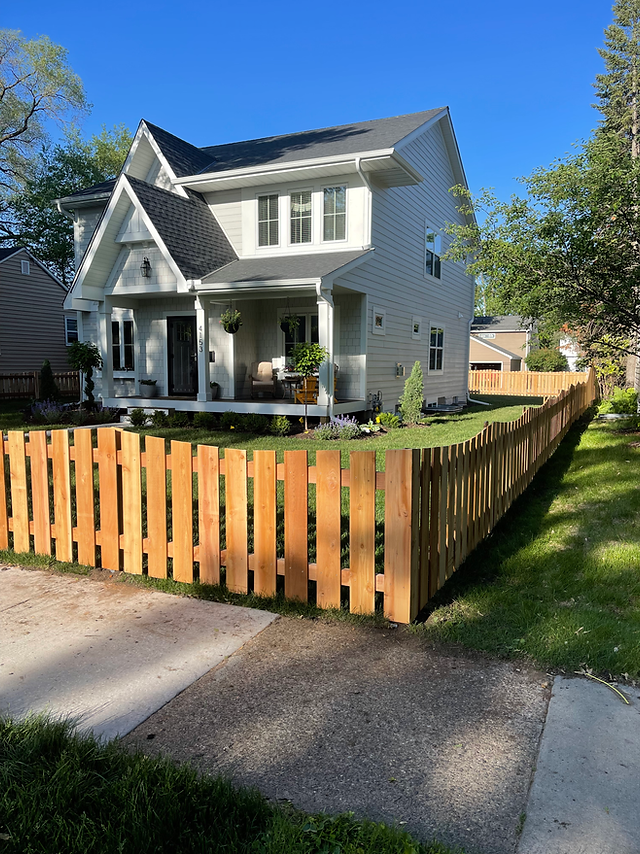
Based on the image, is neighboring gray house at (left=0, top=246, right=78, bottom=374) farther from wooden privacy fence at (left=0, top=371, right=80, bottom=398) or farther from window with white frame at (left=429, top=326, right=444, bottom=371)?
window with white frame at (left=429, top=326, right=444, bottom=371)

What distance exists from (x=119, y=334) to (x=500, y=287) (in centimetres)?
1126

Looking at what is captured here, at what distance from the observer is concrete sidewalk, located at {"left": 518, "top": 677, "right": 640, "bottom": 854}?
6.44 feet

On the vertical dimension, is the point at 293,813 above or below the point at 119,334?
below

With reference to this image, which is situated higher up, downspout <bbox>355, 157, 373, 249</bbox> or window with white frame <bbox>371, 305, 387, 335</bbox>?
downspout <bbox>355, 157, 373, 249</bbox>

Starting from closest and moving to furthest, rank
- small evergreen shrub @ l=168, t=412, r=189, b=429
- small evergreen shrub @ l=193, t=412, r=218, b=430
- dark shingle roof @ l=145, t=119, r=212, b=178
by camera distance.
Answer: small evergreen shrub @ l=193, t=412, r=218, b=430, small evergreen shrub @ l=168, t=412, r=189, b=429, dark shingle roof @ l=145, t=119, r=212, b=178

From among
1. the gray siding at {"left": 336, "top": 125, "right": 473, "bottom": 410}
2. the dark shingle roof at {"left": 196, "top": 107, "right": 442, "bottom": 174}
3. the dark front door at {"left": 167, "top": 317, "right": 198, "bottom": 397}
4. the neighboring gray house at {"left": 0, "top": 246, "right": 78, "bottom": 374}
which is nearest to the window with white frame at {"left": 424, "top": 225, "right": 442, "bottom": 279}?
the gray siding at {"left": 336, "top": 125, "right": 473, "bottom": 410}

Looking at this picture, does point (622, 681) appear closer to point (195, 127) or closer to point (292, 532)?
point (292, 532)

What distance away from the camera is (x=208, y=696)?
287 cm

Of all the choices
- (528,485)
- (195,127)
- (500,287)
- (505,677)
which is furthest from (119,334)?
(195,127)

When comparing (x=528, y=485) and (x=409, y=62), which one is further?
A: (x=409, y=62)

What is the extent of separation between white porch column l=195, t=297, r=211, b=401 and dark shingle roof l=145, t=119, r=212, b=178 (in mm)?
4616

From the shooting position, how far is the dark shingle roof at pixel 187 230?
537 inches

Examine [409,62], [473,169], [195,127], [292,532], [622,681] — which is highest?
[195,127]

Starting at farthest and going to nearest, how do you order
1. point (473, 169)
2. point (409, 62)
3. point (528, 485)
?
1. point (473, 169)
2. point (409, 62)
3. point (528, 485)
